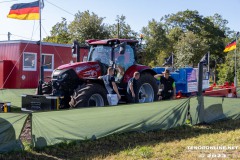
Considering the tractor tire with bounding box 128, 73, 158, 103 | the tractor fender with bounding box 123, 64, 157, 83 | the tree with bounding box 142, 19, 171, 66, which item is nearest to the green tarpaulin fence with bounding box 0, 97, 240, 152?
the tractor tire with bounding box 128, 73, 158, 103

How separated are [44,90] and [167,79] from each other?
379cm

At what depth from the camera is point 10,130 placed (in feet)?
18.8

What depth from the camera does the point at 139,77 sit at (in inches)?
399

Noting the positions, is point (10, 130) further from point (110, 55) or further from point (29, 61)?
point (29, 61)

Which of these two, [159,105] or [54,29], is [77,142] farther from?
[54,29]

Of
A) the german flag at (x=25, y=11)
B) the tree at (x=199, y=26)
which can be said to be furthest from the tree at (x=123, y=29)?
the german flag at (x=25, y=11)

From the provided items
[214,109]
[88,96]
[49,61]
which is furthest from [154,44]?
[88,96]

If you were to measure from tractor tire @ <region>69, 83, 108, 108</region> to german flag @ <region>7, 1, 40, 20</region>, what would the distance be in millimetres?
6550

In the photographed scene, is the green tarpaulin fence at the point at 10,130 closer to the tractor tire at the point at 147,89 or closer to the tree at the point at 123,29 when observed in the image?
the tractor tire at the point at 147,89

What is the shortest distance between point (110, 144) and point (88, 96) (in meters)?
1.96

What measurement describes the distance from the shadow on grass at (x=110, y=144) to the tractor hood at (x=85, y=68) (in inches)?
103

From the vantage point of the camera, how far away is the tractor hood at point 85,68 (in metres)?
9.28

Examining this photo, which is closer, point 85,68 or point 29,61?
point 85,68

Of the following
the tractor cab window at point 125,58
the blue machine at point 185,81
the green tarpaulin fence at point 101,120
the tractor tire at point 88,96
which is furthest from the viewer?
the blue machine at point 185,81
